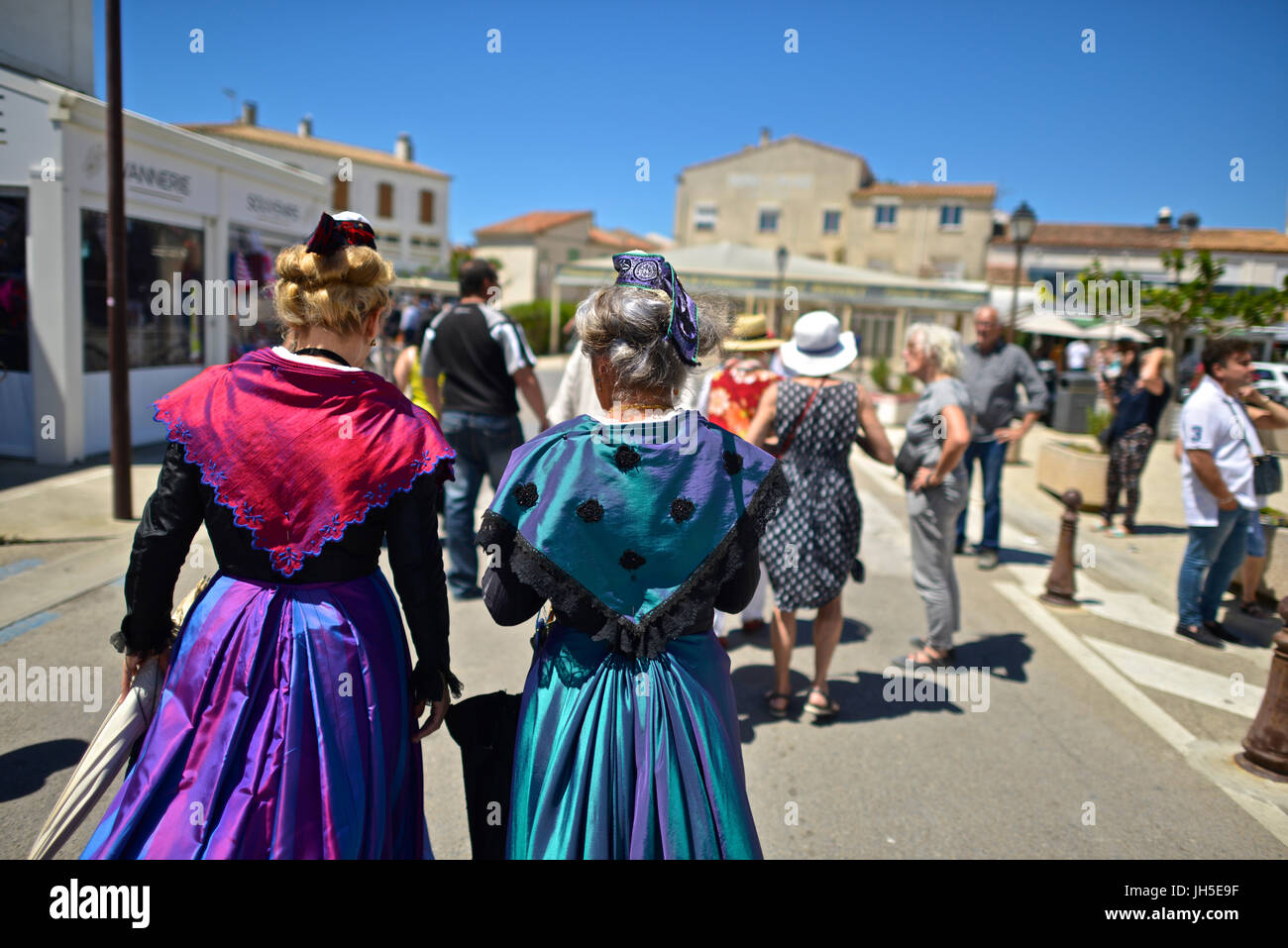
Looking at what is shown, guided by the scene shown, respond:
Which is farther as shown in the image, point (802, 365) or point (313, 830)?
point (802, 365)

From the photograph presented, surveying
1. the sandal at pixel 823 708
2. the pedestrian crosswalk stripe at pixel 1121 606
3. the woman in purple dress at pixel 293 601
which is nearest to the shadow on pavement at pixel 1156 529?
the pedestrian crosswalk stripe at pixel 1121 606

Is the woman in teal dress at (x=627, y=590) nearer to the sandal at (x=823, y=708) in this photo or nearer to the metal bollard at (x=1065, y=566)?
the sandal at (x=823, y=708)

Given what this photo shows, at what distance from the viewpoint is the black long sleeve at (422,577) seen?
6.57 ft

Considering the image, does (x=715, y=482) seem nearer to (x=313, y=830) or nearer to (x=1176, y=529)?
(x=313, y=830)

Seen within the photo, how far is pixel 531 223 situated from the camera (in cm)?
5553

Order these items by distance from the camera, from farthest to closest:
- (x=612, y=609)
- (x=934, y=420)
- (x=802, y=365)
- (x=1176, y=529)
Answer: (x=1176, y=529)
(x=934, y=420)
(x=802, y=365)
(x=612, y=609)

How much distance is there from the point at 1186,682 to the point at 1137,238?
45.3 m

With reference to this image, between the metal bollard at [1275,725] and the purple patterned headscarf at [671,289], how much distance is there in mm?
3161

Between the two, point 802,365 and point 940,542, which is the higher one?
point 802,365

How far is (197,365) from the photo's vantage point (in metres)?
10.4

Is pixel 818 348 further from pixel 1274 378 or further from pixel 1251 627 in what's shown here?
pixel 1274 378

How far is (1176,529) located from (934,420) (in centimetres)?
563

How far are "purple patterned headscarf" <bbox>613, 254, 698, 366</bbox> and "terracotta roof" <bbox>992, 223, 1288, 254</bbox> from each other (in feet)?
131
